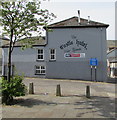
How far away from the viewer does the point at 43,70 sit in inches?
Answer: 958

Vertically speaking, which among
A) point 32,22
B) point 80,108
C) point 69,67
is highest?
point 32,22

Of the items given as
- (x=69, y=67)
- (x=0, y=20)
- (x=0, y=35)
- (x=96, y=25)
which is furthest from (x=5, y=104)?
(x=96, y=25)

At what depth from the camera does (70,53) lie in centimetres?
2339

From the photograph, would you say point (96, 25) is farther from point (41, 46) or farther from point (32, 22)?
point (32, 22)

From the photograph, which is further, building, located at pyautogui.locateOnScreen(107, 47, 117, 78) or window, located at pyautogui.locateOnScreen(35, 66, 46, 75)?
building, located at pyautogui.locateOnScreen(107, 47, 117, 78)

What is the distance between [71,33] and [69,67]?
4420 mm

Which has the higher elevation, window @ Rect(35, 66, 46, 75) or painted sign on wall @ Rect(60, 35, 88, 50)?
painted sign on wall @ Rect(60, 35, 88, 50)

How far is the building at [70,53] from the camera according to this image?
2289 cm

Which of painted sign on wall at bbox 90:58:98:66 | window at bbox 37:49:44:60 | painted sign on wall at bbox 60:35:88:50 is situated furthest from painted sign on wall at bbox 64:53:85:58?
window at bbox 37:49:44:60

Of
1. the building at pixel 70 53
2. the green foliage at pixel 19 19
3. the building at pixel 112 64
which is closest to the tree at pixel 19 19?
the green foliage at pixel 19 19

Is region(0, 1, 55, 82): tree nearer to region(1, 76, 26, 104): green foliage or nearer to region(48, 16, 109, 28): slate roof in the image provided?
region(1, 76, 26, 104): green foliage

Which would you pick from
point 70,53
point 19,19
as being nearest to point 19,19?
point 19,19

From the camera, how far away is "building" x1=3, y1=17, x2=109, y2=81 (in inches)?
901

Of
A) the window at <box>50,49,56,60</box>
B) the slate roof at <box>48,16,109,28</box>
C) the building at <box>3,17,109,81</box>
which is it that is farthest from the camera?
the window at <box>50,49,56,60</box>
